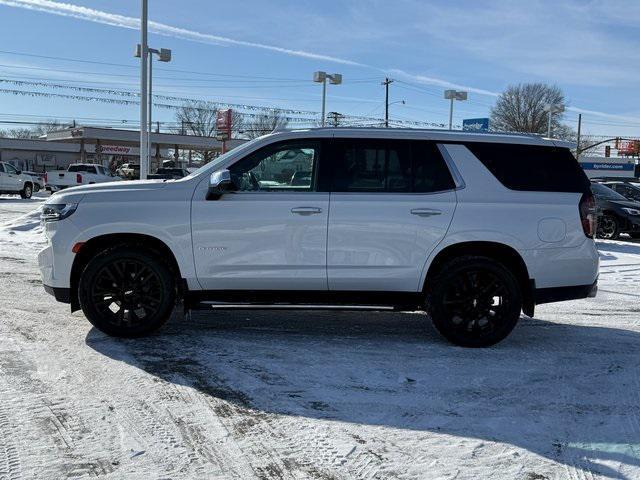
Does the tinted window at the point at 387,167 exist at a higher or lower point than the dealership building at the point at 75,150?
lower

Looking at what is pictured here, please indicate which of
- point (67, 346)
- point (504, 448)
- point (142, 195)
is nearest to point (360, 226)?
point (142, 195)

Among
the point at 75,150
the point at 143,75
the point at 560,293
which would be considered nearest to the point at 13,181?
the point at 143,75

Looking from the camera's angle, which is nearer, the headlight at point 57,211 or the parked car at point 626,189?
the headlight at point 57,211

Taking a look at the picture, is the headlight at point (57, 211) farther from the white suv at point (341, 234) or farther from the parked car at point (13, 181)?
the parked car at point (13, 181)

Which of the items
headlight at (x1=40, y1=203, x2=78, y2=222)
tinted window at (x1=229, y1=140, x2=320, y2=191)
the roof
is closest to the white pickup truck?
headlight at (x1=40, y1=203, x2=78, y2=222)

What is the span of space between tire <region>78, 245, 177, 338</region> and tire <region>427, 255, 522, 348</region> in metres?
2.43

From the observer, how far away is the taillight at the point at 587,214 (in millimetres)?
5664

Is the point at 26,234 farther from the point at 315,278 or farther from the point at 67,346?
the point at 315,278

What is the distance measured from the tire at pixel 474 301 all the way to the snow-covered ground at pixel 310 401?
192mm

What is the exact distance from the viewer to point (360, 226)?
5.52 metres

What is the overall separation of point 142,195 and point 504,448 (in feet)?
12.0

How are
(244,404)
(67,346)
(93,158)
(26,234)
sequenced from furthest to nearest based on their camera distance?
(93,158)
(26,234)
(67,346)
(244,404)

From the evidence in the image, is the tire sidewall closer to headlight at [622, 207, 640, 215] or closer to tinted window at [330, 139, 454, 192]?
headlight at [622, 207, 640, 215]

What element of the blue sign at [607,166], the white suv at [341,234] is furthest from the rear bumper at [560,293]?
the blue sign at [607,166]
